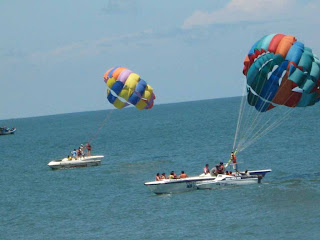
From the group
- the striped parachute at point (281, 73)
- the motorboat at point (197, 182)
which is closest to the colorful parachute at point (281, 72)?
the striped parachute at point (281, 73)

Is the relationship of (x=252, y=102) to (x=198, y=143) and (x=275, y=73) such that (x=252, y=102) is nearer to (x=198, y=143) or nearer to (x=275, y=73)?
(x=275, y=73)

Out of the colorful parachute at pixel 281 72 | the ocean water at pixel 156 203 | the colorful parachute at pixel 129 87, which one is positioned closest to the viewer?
the ocean water at pixel 156 203

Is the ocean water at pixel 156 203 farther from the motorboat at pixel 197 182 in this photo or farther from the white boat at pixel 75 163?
the white boat at pixel 75 163

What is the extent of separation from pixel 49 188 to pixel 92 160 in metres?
10.00

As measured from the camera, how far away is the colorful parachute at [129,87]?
54688mm

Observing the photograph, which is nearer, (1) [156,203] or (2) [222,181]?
(1) [156,203]

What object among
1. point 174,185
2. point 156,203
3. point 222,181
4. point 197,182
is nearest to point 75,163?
point 174,185

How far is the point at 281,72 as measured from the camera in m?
39.4

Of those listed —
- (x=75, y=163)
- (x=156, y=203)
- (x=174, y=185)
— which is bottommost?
(x=156, y=203)

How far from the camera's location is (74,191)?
44688 mm

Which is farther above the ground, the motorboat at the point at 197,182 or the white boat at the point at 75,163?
the white boat at the point at 75,163

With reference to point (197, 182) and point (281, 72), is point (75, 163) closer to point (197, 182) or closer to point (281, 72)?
point (197, 182)

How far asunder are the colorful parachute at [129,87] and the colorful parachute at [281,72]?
15.2 meters

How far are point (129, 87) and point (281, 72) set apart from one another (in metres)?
17.7
